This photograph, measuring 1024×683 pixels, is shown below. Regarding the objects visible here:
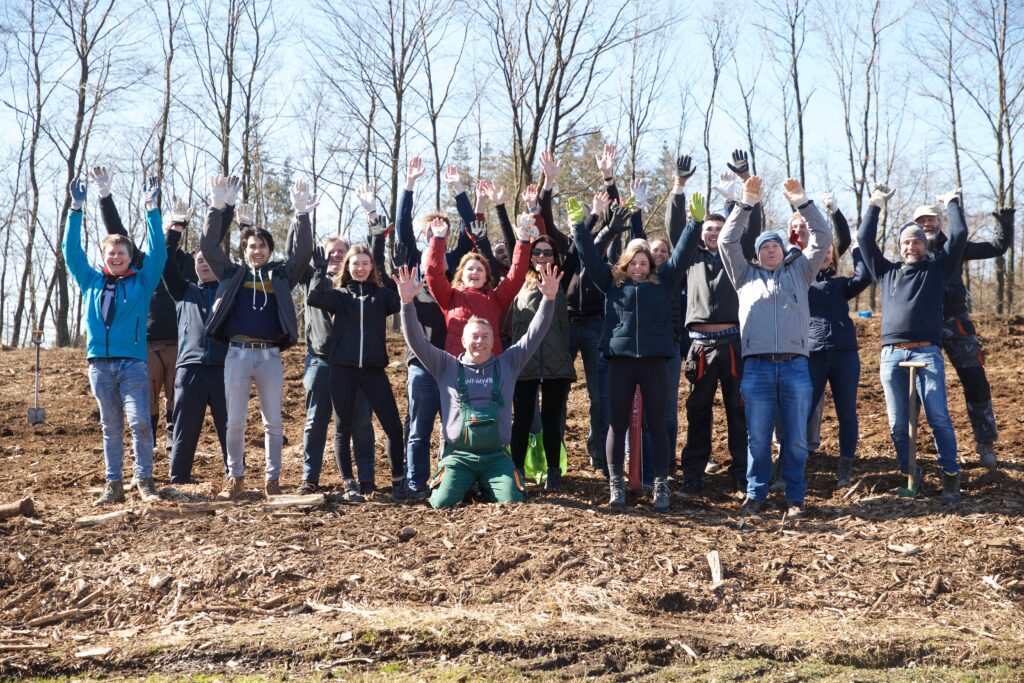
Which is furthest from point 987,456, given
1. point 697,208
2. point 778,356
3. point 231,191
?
point 231,191

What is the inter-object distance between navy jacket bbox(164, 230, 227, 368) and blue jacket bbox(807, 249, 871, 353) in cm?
485

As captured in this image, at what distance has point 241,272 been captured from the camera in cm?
677

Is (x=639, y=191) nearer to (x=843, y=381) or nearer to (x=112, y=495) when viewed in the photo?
(x=843, y=381)

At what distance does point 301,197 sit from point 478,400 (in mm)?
2212

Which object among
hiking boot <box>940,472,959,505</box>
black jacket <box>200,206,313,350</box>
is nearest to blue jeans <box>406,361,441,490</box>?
black jacket <box>200,206,313,350</box>

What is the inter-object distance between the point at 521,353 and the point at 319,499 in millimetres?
1818

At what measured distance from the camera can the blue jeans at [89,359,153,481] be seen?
670 centimetres

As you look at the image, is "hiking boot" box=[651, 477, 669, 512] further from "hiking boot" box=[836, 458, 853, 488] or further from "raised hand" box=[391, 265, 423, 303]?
"raised hand" box=[391, 265, 423, 303]

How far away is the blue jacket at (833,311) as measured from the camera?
7.27 metres

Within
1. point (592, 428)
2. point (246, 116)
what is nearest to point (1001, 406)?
point (592, 428)

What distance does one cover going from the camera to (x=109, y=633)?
470cm

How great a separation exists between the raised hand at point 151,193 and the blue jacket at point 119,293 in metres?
0.15

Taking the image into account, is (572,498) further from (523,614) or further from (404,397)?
(404,397)

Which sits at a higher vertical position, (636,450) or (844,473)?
(636,450)
